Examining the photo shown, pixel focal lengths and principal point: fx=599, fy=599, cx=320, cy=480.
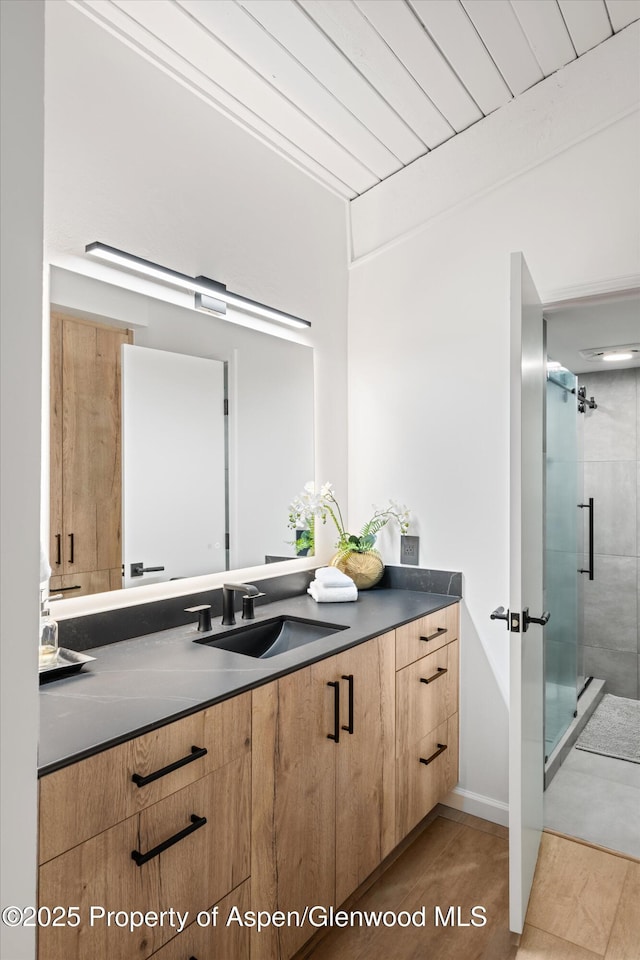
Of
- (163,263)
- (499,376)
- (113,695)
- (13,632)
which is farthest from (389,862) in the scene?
(163,263)

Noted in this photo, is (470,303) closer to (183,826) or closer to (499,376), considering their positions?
(499,376)

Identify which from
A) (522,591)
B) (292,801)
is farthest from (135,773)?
(522,591)

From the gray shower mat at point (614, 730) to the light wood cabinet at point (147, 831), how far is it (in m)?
2.19

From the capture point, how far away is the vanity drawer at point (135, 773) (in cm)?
98

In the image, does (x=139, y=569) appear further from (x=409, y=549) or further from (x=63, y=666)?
(x=409, y=549)

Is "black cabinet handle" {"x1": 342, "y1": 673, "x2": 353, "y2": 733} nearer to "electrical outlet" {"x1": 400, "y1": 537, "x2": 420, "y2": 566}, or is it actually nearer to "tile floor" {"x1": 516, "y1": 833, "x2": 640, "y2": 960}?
"tile floor" {"x1": 516, "y1": 833, "x2": 640, "y2": 960}

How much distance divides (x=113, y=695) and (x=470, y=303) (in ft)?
6.32

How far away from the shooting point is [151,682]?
4.45ft

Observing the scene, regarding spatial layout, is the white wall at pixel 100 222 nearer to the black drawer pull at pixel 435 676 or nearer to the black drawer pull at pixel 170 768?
the black drawer pull at pixel 170 768

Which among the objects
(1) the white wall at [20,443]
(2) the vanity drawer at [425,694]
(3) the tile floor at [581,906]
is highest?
(1) the white wall at [20,443]

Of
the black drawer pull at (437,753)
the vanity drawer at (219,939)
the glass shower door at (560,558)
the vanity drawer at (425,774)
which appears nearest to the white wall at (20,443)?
the vanity drawer at (219,939)

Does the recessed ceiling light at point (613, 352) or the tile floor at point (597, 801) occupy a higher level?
the recessed ceiling light at point (613, 352)

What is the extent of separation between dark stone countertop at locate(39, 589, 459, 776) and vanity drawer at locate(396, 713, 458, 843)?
19.6 inches

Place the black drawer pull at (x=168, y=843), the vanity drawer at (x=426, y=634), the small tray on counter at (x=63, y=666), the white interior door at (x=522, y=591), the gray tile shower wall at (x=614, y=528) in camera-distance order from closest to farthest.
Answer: the black drawer pull at (x=168, y=843) < the small tray on counter at (x=63, y=666) < the white interior door at (x=522, y=591) < the vanity drawer at (x=426, y=634) < the gray tile shower wall at (x=614, y=528)
